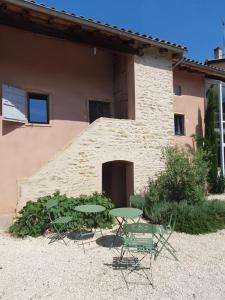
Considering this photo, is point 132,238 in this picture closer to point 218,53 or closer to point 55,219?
point 55,219

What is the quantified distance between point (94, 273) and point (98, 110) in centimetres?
861

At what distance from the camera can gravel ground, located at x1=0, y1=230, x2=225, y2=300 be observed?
521cm

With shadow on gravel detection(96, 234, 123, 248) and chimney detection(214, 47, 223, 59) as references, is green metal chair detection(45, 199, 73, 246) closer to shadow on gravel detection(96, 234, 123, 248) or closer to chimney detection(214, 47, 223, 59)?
shadow on gravel detection(96, 234, 123, 248)

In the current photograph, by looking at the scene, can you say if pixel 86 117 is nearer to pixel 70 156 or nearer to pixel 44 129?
pixel 44 129

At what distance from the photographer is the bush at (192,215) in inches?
374

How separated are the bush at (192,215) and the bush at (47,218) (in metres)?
1.65

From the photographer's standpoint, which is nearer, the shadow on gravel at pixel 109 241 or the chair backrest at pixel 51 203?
the shadow on gravel at pixel 109 241

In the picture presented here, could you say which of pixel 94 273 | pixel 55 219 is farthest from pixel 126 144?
pixel 94 273

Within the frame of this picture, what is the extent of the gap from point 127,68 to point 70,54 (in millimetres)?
2301

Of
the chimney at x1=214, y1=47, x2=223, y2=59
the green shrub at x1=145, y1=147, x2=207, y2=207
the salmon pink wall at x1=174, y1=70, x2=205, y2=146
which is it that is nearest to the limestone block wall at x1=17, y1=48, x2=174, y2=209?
the green shrub at x1=145, y1=147, x2=207, y2=207

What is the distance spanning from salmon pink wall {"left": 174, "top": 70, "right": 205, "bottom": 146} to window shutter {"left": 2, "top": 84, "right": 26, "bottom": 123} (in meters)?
7.65

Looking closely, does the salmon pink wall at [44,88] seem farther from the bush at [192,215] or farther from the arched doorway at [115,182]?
the bush at [192,215]

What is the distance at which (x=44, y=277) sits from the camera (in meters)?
5.80

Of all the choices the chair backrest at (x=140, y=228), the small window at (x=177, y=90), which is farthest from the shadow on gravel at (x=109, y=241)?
the small window at (x=177, y=90)
